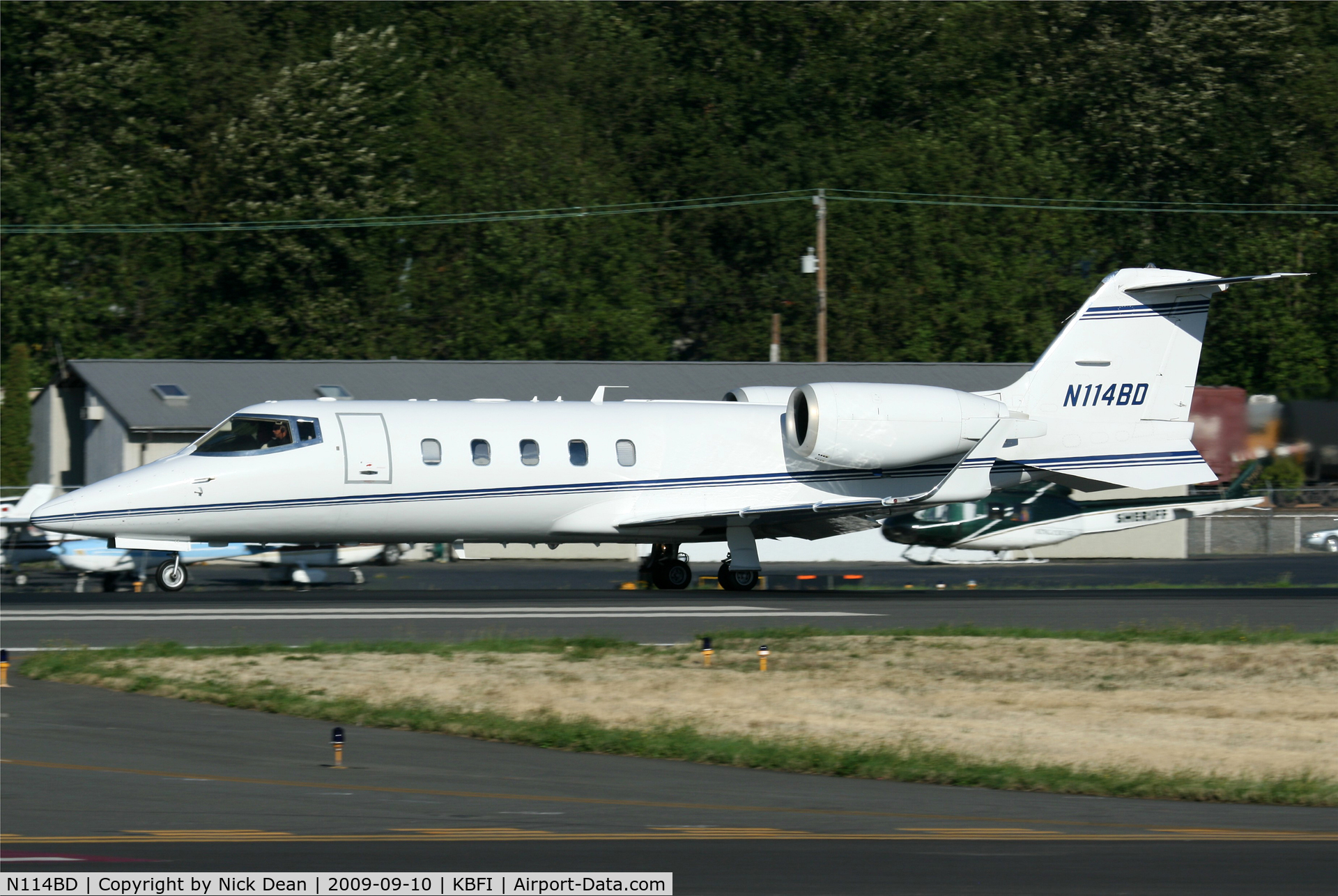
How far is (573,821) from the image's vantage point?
10.5 meters

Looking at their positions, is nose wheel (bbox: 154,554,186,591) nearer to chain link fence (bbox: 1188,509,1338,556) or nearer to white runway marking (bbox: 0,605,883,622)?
white runway marking (bbox: 0,605,883,622)

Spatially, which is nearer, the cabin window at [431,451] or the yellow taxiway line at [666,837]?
the yellow taxiway line at [666,837]

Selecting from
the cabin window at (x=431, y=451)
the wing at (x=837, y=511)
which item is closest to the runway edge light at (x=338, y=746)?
the cabin window at (x=431, y=451)

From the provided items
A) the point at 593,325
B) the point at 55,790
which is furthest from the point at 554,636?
the point at 593,325

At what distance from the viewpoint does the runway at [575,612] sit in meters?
20.1

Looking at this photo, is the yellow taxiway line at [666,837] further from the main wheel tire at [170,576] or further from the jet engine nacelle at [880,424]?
the main wheel tire at [170,576]

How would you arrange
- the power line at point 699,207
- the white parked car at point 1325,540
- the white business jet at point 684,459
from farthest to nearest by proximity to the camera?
the power line at point 699,207 < the white parked car at point 1325,540 < the white business jet at point 684,459

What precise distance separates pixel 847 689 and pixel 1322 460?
1879 cm

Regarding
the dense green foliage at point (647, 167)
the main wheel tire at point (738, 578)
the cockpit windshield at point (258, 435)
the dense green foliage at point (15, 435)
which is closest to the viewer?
the cockpit windshield at point (258, 435)

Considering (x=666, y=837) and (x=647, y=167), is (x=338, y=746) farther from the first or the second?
(x=647, y=167)

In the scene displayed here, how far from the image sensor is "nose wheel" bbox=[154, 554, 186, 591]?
25.5 meters

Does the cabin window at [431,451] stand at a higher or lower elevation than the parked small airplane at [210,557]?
higher

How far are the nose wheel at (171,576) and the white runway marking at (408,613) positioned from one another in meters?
3.15

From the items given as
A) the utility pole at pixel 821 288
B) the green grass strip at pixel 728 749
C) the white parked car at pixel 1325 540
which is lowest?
the white parked car at pixel 1325 540
